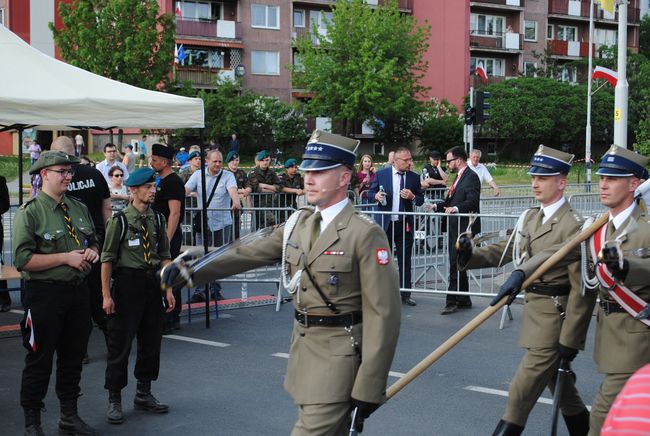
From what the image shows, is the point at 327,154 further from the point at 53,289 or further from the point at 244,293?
the point at 244,293

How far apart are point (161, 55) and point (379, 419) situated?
31705mm

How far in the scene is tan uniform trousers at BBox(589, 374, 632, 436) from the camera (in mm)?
5230

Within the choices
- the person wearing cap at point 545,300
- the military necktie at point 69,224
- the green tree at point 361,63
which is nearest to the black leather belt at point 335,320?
the person wearing cap at point 545,300

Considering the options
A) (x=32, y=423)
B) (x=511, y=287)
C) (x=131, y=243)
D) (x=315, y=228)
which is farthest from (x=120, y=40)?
(x=315, y=228)

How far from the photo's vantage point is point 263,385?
8078 millimetres

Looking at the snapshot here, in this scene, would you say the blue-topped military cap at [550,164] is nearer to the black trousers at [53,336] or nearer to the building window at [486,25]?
the black trousers at [53,336]

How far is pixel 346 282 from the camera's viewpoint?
457 cm

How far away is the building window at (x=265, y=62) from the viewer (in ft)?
173

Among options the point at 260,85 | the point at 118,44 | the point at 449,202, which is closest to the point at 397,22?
the point at 260,85

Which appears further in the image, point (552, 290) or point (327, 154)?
point (552, 290)

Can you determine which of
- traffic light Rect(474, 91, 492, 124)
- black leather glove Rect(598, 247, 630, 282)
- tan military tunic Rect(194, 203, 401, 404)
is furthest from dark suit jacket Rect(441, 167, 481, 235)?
traffic light Rect(474, 91, 492, 124)

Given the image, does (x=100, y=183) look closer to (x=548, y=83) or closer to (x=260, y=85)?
(x=260, y=85)

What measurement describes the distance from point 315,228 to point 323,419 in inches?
38.5

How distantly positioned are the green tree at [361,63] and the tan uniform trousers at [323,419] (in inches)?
1718
